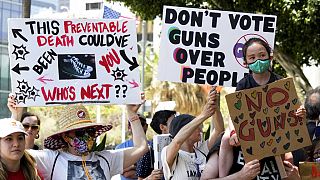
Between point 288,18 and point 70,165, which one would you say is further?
point 288,18

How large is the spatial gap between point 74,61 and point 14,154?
4.43 feet

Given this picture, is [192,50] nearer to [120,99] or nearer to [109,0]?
[120,99]

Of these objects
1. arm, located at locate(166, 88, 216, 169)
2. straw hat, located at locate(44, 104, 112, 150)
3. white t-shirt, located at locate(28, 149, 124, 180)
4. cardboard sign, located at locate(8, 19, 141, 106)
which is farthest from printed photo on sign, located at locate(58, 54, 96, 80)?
arm, located at locate(166, 88, 216, 169)

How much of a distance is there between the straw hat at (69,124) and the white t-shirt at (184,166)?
0.55 m

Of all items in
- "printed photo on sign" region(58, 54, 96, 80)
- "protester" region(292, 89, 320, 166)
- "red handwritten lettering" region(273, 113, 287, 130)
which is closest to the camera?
"red handwritten lettering" region(273, 113, 287, 130)

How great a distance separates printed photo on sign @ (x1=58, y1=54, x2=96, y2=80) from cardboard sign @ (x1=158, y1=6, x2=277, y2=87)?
58 centimetres

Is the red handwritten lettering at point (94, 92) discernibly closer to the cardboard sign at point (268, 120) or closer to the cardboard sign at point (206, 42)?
the cardboard sign at point (206, 42)

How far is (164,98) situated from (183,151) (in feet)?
83.0

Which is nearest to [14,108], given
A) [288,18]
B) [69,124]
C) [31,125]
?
[69,124]

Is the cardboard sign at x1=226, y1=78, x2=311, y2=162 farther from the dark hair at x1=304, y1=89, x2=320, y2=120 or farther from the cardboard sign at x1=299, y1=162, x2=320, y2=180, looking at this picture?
the dark hair at x1=304, y1=89, x2=320, y2=120

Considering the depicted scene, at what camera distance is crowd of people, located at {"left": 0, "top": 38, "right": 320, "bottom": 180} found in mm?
4758

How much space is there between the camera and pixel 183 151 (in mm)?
5340

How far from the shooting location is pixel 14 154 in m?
4.73

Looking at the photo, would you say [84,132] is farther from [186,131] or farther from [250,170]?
[250,170]
